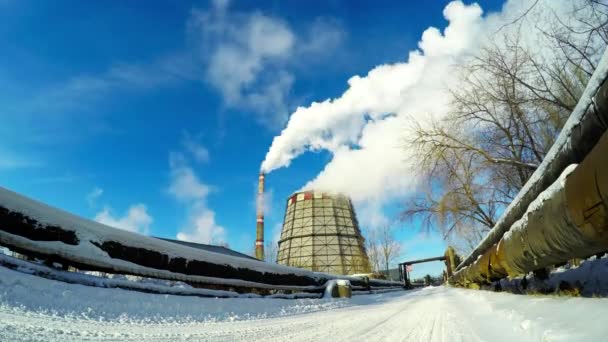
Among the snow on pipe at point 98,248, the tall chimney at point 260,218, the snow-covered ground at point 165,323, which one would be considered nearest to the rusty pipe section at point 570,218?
the snow-covered ground at point 165,323

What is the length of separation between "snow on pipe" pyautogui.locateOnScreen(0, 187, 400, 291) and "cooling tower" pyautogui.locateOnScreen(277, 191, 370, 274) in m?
45.2

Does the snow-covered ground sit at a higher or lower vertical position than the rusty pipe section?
lower

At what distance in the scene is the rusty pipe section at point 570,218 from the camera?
5.37ft

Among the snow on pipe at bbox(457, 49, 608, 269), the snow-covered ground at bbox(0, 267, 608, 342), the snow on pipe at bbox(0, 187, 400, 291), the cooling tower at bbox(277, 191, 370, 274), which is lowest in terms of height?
the snow-covered ground at bbox(0, 267, 608, 342)

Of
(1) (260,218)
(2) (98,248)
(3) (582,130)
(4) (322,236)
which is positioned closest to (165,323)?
(2) (98,248)

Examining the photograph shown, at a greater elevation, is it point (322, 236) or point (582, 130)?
point (322, 236)

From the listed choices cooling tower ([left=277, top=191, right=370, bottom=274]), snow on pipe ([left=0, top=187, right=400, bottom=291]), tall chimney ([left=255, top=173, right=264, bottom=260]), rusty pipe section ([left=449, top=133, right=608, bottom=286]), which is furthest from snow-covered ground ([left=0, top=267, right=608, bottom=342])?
cooling tower ([left=277, top=191, right=370, bottom=274])

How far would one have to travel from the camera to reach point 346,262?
5159cm

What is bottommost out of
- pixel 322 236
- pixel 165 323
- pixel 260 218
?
pixel 165 323

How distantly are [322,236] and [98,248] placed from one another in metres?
50.3

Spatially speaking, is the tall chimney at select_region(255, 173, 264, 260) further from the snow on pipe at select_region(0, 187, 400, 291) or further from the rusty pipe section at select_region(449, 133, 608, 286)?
the rusty pipe section at select_region(449, 133, 608, 286)

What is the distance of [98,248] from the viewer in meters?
3.88

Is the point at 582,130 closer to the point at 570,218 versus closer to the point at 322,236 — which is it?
the point at 570,218

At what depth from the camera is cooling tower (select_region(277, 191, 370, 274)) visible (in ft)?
168
